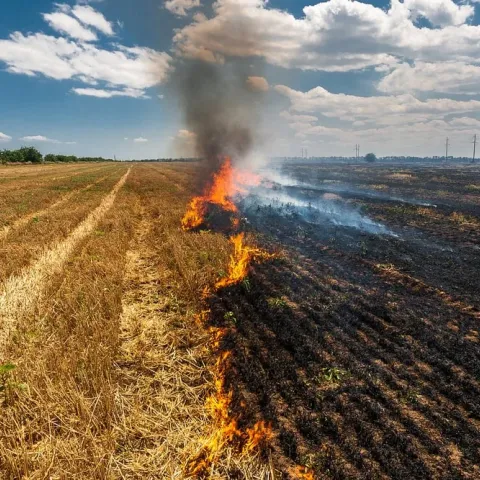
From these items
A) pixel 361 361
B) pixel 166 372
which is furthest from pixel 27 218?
pixel 361 361

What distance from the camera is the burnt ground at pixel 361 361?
160 inches

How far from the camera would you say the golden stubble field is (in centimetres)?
382

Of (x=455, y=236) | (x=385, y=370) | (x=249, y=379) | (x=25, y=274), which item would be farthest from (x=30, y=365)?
(x=455, y=236)

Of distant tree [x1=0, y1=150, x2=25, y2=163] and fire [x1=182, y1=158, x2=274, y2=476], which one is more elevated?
distant tree [x1=0, y1=150, x2=25, y2=163]

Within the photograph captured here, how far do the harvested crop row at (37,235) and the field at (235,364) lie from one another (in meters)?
0.20

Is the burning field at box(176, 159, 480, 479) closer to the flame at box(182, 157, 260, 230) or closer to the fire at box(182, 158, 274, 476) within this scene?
the fire at box(182, 158, 274, 476)

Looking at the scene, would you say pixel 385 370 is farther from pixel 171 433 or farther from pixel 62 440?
pixel 62 440

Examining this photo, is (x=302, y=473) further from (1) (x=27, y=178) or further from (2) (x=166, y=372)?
(1) (x=27, y=178)

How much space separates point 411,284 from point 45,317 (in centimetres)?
887

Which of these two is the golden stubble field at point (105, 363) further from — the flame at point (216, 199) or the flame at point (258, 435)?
the flame at point (216, 199)

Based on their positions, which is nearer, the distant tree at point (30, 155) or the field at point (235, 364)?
the field at point (235, 364)

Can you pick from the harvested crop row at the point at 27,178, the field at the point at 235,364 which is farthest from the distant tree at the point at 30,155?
the field at the point at 235,364

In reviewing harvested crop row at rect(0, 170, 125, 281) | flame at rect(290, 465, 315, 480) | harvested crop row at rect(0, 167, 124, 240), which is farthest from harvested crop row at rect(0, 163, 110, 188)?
flame at rect(290, 465, 315, 480)

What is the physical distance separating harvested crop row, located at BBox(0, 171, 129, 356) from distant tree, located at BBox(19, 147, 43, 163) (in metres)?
110
